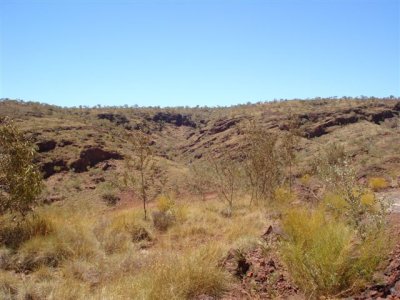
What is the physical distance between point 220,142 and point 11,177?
4278cm

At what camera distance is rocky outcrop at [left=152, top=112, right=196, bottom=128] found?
70.1m

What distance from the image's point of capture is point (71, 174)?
3541 centimetres

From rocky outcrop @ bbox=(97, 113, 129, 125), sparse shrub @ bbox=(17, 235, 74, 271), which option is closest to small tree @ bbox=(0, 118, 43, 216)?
sparse shrub @ bbox=(17, 235, 74, 271)

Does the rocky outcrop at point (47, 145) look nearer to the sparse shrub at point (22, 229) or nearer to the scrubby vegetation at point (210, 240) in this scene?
the scrubby vegetation at point (210, 240)

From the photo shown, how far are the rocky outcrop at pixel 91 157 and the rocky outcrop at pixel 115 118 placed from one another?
65.2ft

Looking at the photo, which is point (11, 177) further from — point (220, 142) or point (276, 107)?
point (276, 107)

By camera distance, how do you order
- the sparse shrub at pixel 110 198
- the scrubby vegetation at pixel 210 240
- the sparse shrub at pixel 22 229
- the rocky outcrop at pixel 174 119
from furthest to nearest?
1. the rocky outcrop at pixel 174 119
2. the sparse shrub at pixel 110 198
3. the sparse shrub at pixel 22 229
4. the scrubby vegetation at pixel 210 240

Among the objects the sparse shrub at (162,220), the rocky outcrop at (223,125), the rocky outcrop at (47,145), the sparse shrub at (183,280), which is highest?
the rocky outcrop at (223,125)

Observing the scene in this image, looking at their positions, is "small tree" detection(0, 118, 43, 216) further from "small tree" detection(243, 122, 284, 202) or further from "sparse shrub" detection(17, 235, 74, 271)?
"small tree" detection(243, 122, 284, 202)

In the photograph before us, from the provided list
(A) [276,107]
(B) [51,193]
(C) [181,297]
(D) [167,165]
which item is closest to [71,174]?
(B) [51,193]

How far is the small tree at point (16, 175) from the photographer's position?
32.6 feet

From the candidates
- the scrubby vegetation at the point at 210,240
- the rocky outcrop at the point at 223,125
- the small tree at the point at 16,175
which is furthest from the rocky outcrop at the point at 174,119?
the small tree at the point at 16,175

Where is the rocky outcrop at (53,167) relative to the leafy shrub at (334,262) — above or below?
above

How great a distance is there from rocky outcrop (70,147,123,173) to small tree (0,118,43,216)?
87.0ft
